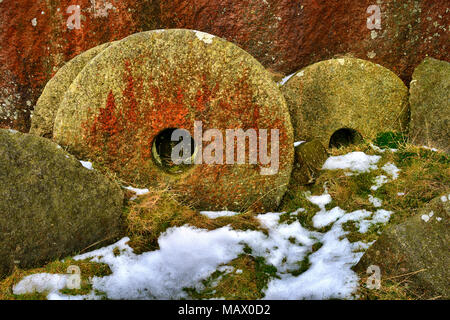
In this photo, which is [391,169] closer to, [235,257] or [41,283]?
[235,257]

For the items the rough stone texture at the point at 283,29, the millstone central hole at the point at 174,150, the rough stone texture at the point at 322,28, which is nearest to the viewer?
the millstone central hole at the point at 174,150

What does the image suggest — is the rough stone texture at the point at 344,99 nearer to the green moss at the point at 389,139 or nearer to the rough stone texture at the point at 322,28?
the green moss at the point at 389,139

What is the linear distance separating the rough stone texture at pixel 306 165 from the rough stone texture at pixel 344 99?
1.82 feet

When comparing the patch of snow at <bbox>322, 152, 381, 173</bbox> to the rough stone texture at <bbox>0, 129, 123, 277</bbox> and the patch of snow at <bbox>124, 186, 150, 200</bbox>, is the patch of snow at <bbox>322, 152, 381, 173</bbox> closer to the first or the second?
the patch of snow at <bbox>124, 186, 150, 200</bbox>

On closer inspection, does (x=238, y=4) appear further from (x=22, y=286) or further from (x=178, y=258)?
(x=22, y=286)

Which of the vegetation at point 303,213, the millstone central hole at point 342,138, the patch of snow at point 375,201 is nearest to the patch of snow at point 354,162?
the vegetation at point 303,213

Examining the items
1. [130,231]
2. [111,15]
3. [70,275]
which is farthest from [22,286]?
[111,15]

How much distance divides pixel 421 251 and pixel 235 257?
1.06m

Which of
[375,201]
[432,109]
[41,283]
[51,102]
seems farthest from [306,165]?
[51,102]

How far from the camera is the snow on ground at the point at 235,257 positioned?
2039 millimetres

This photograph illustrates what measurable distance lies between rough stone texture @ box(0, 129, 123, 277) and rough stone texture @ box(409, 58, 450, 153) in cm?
312

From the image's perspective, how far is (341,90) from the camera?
3.83 m

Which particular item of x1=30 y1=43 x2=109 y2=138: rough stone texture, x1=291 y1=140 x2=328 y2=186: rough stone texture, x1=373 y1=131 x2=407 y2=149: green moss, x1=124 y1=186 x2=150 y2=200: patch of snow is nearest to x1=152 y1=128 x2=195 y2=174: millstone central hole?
x1=124 y1=186 x2=150 y2=200: patch of snow
